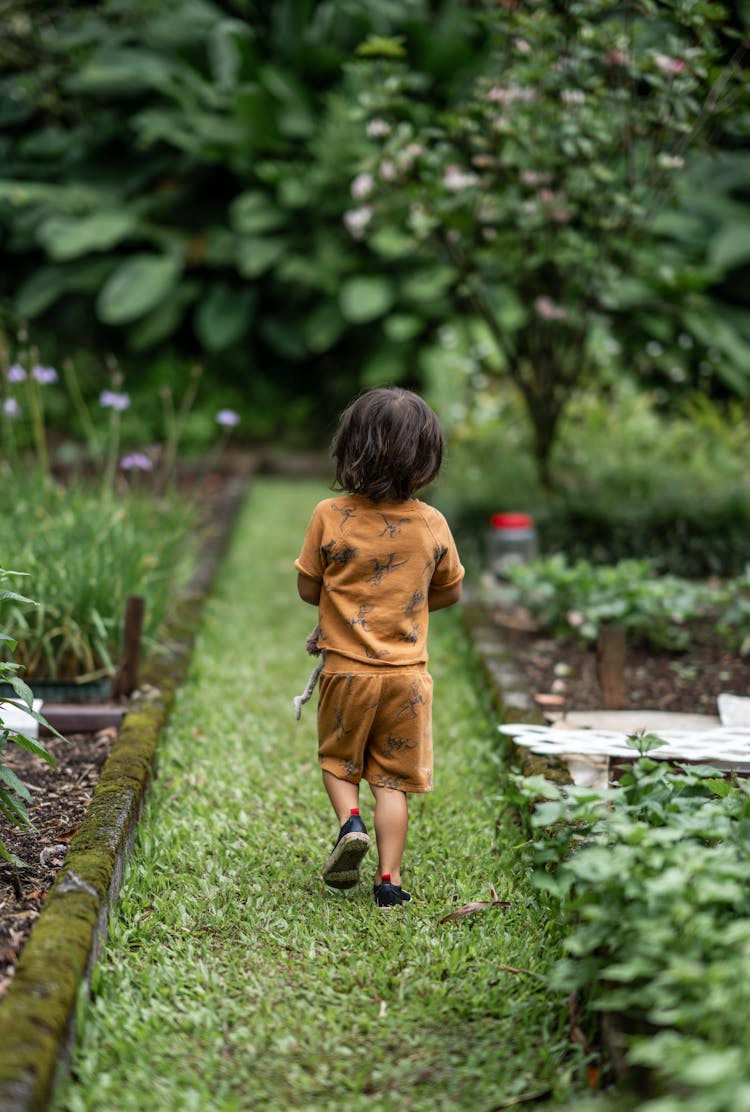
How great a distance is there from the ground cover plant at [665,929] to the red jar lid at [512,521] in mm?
2989

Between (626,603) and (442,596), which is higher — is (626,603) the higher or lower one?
the lower one

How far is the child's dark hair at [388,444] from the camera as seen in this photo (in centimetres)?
267

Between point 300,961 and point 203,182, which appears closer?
point 300,961

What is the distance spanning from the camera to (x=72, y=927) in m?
2.22

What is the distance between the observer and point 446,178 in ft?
18.5

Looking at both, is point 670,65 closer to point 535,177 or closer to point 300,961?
point 535,177

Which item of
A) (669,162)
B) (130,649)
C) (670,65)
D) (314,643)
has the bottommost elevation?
→ (130,649)

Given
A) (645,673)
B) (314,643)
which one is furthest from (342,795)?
(645,673)

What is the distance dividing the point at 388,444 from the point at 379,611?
39cm

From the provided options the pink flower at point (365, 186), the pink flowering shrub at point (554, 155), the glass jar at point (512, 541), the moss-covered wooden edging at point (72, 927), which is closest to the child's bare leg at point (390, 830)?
the moss-covered wooden edging at point (72, 927)

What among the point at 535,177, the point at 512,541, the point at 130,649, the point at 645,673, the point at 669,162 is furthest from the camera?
the point at 512,541

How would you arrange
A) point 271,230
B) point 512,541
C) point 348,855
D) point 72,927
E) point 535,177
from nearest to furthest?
point 72,927 → point 348,855 → point 535,177 → point 512,541 → point 271,230

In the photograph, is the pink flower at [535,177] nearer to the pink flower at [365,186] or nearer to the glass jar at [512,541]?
the pink flower at [365,186]

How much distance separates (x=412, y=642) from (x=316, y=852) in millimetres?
648
